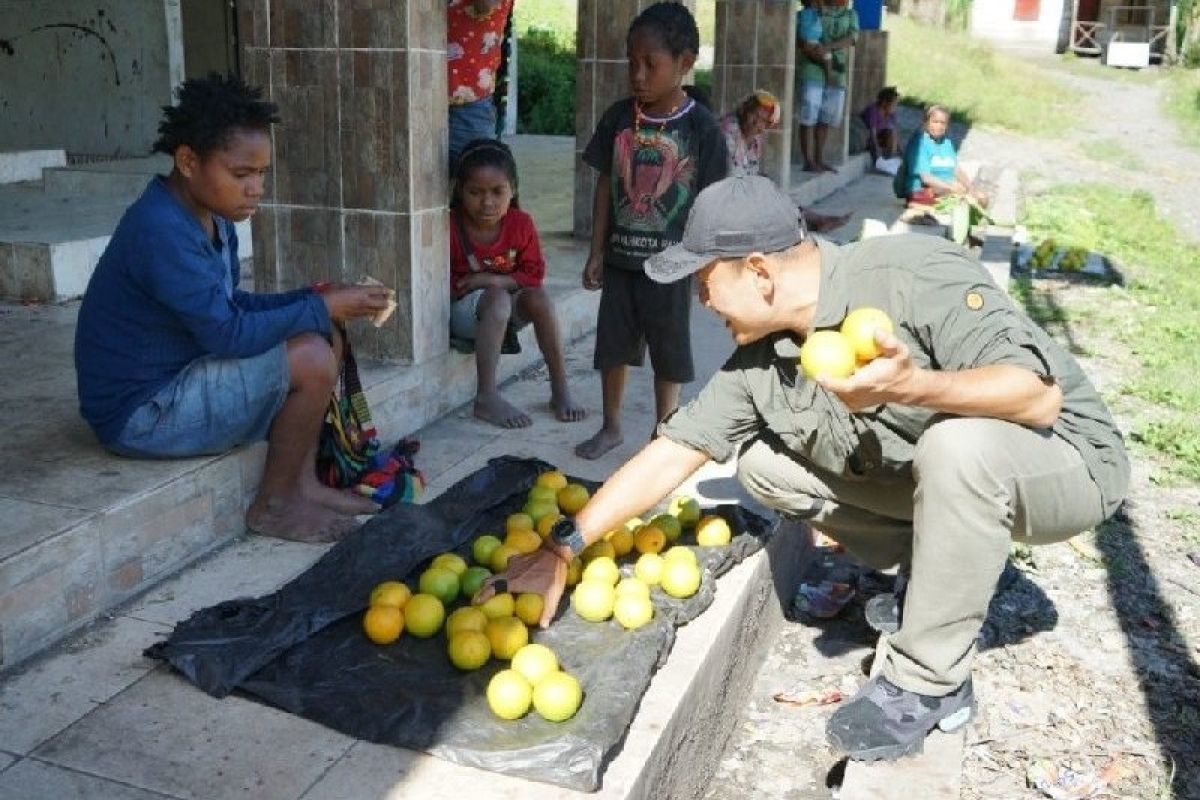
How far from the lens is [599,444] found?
5203 mm

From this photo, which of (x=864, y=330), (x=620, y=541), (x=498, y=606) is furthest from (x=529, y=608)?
(x=864, y=330)

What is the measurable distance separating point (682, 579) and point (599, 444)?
154 centimetres

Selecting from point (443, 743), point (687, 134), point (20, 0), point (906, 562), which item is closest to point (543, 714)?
point (443, 743)

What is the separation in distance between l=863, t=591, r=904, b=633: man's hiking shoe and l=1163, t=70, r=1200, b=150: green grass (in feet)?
76.0

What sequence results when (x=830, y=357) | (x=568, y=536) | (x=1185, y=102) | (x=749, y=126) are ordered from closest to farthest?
(x=830, y=357), (x=568, y=536), (x=749, y=126), (x=1185, y=102)

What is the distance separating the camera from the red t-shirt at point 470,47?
6047mm

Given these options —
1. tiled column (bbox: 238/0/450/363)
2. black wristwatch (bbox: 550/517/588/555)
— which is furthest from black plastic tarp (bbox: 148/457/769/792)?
tiled column (bbox: 238/0/450/363)

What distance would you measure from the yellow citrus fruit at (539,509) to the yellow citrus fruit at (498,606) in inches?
30.1

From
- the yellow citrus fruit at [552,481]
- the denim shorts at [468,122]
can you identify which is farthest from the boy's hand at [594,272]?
the yellow citrus fruit at [552,481]

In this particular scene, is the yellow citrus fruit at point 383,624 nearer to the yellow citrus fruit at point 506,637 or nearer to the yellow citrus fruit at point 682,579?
the yellow citrus fruit at point 506,637

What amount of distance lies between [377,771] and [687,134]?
314cm

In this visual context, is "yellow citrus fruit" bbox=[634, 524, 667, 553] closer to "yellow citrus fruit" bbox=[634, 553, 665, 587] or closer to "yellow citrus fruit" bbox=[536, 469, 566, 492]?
"yellow citrus fruit" bbox=[634, 553, 665, 587]

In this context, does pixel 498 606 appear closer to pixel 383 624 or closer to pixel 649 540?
pixel 383 624

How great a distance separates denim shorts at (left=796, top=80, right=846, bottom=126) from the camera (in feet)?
47.6
